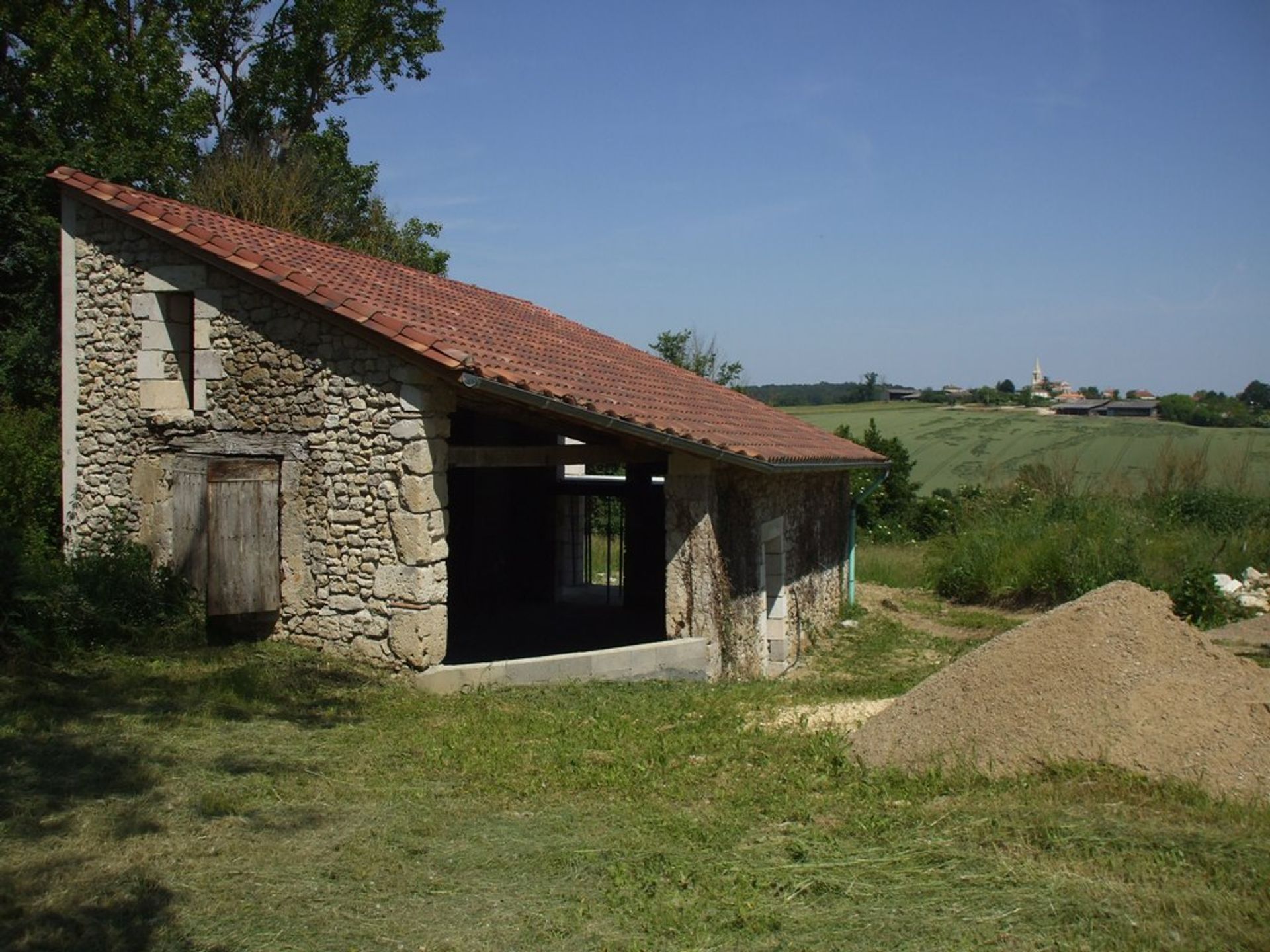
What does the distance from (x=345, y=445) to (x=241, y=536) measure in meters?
1.25

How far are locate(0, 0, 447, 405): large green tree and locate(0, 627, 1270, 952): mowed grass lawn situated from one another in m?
11.2

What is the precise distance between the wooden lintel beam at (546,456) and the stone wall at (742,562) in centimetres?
56

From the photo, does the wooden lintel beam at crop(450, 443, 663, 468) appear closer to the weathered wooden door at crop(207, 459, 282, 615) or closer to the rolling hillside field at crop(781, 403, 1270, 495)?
the weathered wooden door at crop(207, 459, 282, 615)

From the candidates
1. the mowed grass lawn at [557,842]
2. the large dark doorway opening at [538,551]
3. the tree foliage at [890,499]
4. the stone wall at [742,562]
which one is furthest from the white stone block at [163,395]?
the tree foliage at [890,499]

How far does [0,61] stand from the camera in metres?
18.8

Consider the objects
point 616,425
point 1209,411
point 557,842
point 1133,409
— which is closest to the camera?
point 557,842

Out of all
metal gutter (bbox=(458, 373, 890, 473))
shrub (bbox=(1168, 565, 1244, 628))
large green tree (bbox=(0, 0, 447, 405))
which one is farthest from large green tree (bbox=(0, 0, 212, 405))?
shrub (bbox=(1168, 565, 1244, 628))

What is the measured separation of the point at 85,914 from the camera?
4.14 m

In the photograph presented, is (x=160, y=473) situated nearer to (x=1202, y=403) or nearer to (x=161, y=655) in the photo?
(x=161, y=655)

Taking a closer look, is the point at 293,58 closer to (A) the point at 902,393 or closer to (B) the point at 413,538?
(B) the point at 413,538

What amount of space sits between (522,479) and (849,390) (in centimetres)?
5050

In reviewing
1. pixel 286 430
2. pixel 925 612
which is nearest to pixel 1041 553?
pixel 925 612

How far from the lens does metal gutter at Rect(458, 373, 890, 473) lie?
28.1 ft

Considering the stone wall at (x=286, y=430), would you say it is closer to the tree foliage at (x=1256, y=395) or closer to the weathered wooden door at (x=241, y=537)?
the weathered wooden door at (x=241, y=537)
